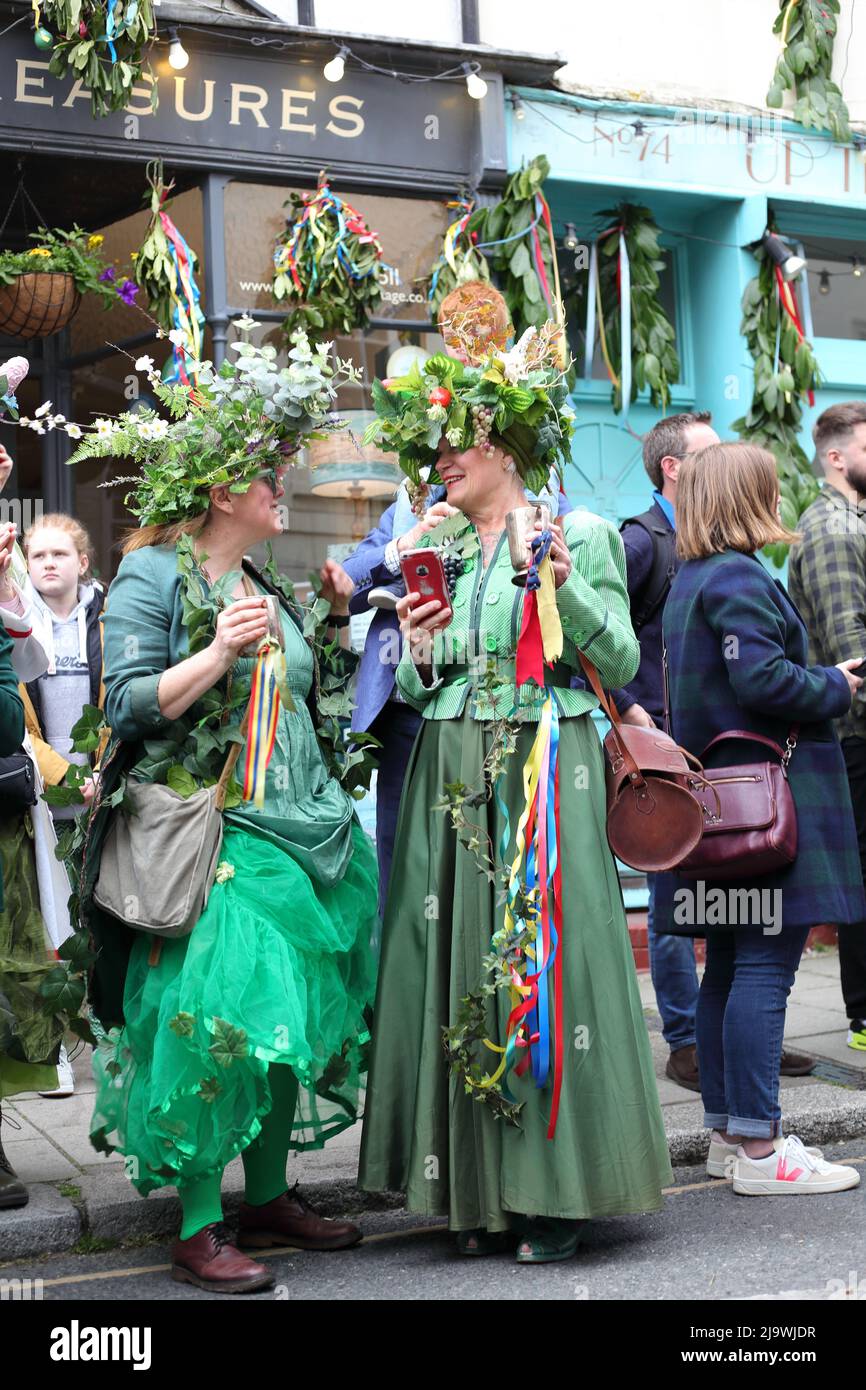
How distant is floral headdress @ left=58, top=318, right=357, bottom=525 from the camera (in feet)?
12.6

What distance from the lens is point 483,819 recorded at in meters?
3.92

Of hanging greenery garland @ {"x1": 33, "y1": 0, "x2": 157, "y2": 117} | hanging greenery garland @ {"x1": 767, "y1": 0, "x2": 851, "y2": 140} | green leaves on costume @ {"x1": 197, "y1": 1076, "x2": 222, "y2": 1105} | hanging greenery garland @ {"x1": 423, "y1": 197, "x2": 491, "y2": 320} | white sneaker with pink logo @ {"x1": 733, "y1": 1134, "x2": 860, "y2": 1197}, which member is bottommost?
white sneaker with pink logo @ {"x1": 733, "y1": 1134, "x2": 860, "y2": 1197}

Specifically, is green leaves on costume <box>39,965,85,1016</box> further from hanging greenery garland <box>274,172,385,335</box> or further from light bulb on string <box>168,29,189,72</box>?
light bulb on string <box>168,29,189,72</box>

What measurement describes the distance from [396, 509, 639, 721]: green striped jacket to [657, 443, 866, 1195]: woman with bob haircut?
2.00 ft

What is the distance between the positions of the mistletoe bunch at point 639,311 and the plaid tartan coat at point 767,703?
3.80m

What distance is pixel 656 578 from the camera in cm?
549

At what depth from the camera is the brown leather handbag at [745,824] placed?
4.42 metres

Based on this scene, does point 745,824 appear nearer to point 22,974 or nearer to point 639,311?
point 22,974

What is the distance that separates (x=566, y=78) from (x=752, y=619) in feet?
16.7

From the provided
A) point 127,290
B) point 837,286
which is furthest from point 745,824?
point 837,286

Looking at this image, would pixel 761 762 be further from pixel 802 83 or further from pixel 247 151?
pixel 802 83

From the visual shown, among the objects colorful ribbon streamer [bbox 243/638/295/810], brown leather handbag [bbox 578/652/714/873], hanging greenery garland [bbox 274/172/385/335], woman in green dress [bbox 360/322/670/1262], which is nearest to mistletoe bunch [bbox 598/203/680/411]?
hanging greenery garland [bbox 274/172/385/335]

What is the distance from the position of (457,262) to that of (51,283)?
79.2 inches
